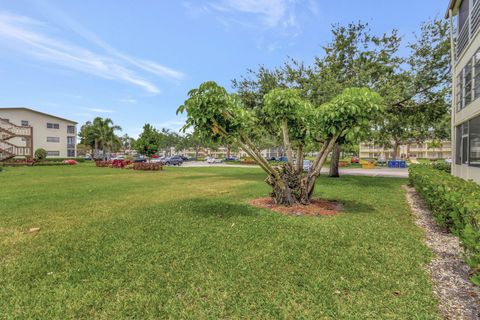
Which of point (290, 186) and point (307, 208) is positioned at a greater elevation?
point (290, 186)

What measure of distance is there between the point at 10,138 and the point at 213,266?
146 feet

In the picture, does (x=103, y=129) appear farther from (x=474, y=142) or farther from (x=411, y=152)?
(x=411, y=152)

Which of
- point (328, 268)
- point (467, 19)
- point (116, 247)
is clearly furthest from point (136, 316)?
point (467, 19)

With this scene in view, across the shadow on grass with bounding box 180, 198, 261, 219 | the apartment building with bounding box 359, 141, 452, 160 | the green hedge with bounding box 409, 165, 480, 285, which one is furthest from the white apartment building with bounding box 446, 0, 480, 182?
the apartment building with bounding box 359, 141, 452, 160

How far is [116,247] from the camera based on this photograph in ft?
15.7

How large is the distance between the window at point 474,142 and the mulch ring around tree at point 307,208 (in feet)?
17.4

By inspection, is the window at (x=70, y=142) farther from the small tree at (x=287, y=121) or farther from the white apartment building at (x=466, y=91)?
the white apartment building at (x=466, y=91)

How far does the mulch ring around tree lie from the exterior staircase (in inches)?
1525

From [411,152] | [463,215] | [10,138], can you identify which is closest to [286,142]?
[463,215]

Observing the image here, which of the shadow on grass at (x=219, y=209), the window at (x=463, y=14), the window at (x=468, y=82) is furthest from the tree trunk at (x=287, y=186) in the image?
the window at (x=463, y=14)

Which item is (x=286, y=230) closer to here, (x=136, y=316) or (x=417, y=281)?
(x=417, y=281)

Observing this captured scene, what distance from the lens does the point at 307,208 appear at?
788 cm

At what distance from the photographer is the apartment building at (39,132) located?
3788 cm

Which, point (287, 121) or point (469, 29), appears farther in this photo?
point (469, 29)
